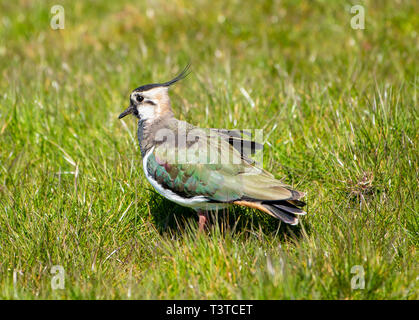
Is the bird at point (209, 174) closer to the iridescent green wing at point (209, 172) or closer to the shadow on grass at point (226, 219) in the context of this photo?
the iridescent green wing at point (209, 172)

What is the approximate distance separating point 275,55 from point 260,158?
2.78m

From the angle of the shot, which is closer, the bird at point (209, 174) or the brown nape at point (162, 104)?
the bird at point (209, 174)

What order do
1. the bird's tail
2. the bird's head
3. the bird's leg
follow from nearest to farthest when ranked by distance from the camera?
the bird's tail, the bird's leg, the bird's head

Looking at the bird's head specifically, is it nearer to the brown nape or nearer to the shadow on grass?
the brown nape

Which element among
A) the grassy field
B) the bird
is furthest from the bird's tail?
the grassy field

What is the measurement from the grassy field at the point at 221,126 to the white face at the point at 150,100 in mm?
543

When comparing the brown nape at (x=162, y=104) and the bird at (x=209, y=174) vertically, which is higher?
the brown nape at (x=162, y=104)

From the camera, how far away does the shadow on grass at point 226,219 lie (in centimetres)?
454

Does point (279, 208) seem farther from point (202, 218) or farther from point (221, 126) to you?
point (221, 126)

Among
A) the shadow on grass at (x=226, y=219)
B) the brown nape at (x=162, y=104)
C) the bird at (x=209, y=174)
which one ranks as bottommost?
the shadow on grass at (x=226, y=219)

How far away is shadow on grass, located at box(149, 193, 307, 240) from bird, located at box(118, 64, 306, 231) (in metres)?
0.23

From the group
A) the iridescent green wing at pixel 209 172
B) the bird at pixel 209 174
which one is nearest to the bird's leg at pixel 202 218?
the bird at pixel 209 174

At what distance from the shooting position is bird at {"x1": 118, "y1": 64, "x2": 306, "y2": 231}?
13.9 feet
